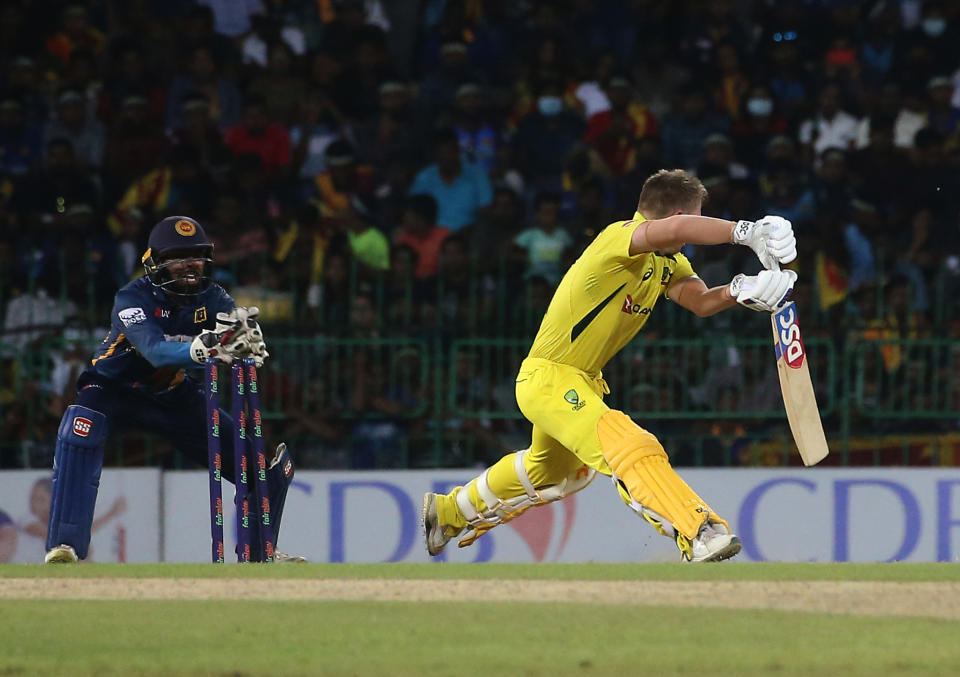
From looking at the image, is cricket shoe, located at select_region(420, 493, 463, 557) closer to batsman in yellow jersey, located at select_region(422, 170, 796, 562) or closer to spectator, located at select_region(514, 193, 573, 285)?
batsman in yellow jersey, located at select_region(422, 170, 796, 562)

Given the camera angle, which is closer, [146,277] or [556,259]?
[146,277]

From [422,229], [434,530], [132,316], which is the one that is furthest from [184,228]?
[422,229]

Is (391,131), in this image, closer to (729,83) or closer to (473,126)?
(473,126)

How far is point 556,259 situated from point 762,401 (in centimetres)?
168

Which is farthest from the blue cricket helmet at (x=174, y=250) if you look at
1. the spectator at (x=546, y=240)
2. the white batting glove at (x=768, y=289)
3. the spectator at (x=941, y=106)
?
the spectator at (x=941, y=106)

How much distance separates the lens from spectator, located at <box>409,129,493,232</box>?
37.0 feet

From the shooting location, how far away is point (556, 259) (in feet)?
35.0

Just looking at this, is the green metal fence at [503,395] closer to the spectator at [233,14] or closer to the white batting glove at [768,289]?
the white batting glove at [768,289]

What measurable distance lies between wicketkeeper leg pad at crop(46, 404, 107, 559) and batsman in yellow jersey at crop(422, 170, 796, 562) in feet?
4.86

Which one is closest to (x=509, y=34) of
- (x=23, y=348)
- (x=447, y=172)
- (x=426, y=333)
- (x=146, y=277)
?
(x=447, y=172)

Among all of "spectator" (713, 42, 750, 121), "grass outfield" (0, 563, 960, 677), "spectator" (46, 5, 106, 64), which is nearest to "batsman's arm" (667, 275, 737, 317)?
"grass outfield" (0, 563, 960, 677)

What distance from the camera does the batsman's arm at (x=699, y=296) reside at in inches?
269

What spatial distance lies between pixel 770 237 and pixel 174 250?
2490 mm

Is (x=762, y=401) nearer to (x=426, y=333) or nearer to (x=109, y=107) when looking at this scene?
(x=426, y=333)
